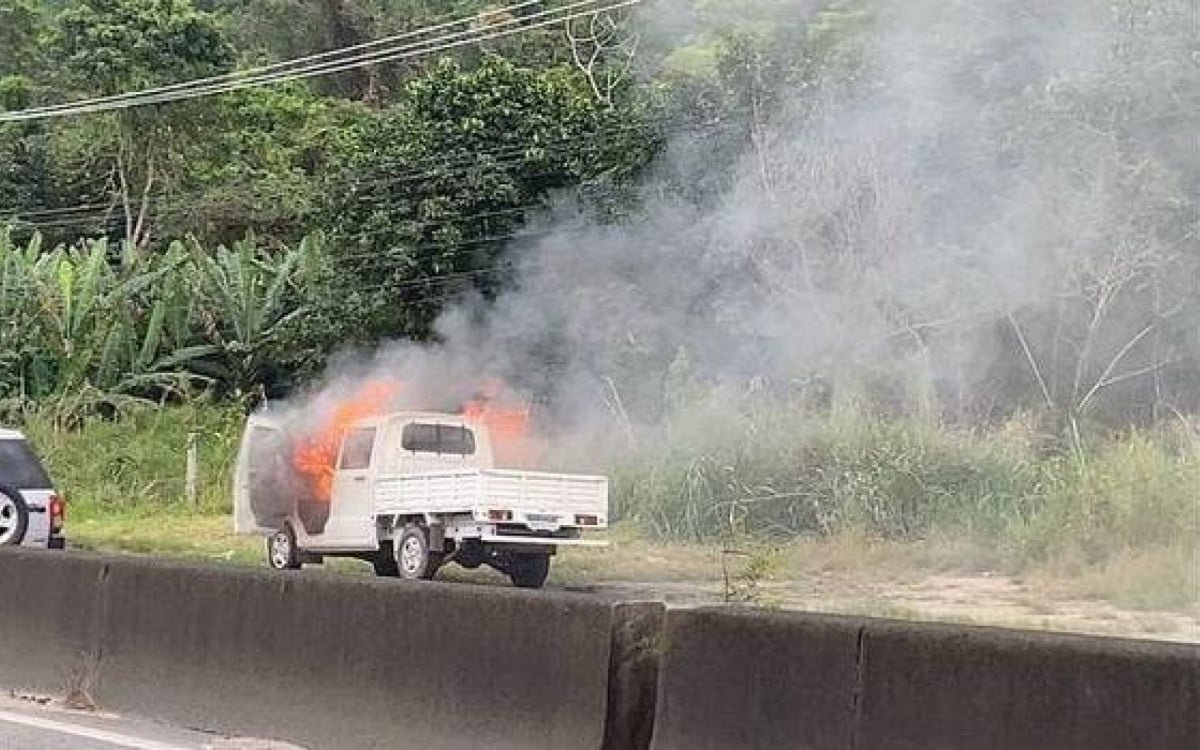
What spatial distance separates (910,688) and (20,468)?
39.9 ft

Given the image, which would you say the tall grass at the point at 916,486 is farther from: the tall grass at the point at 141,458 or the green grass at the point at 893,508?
the tall grass at the point at 141,458

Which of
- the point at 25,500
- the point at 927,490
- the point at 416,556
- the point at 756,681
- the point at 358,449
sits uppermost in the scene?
the point at 358,449

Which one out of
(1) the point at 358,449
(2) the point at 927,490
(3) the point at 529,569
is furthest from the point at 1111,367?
(1) the point at 358,449

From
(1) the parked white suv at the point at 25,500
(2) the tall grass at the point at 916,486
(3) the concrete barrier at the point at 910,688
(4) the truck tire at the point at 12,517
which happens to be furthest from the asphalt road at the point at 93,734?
(2) the tall grass at the point at 916,486

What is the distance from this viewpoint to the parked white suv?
15.5 m

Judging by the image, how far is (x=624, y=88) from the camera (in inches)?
951

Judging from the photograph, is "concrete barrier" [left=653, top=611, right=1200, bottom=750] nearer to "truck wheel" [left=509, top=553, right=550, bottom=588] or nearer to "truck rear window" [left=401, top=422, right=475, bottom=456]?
"truck wheel" [left=509, top=553, right=550, bottom=588]

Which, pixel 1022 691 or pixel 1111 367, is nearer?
pixel 1022 691

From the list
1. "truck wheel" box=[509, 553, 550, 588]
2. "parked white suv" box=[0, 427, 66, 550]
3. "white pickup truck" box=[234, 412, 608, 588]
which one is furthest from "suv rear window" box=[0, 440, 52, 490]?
"truck wheel" box=[509, 553, 550, 588]

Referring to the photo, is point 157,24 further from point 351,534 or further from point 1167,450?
point 1167,450

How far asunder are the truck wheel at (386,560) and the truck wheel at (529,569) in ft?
3.65

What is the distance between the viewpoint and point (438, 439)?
17.7m

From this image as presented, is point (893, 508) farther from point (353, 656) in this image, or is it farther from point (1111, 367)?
point (353, 656)

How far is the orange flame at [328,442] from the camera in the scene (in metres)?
18.0
